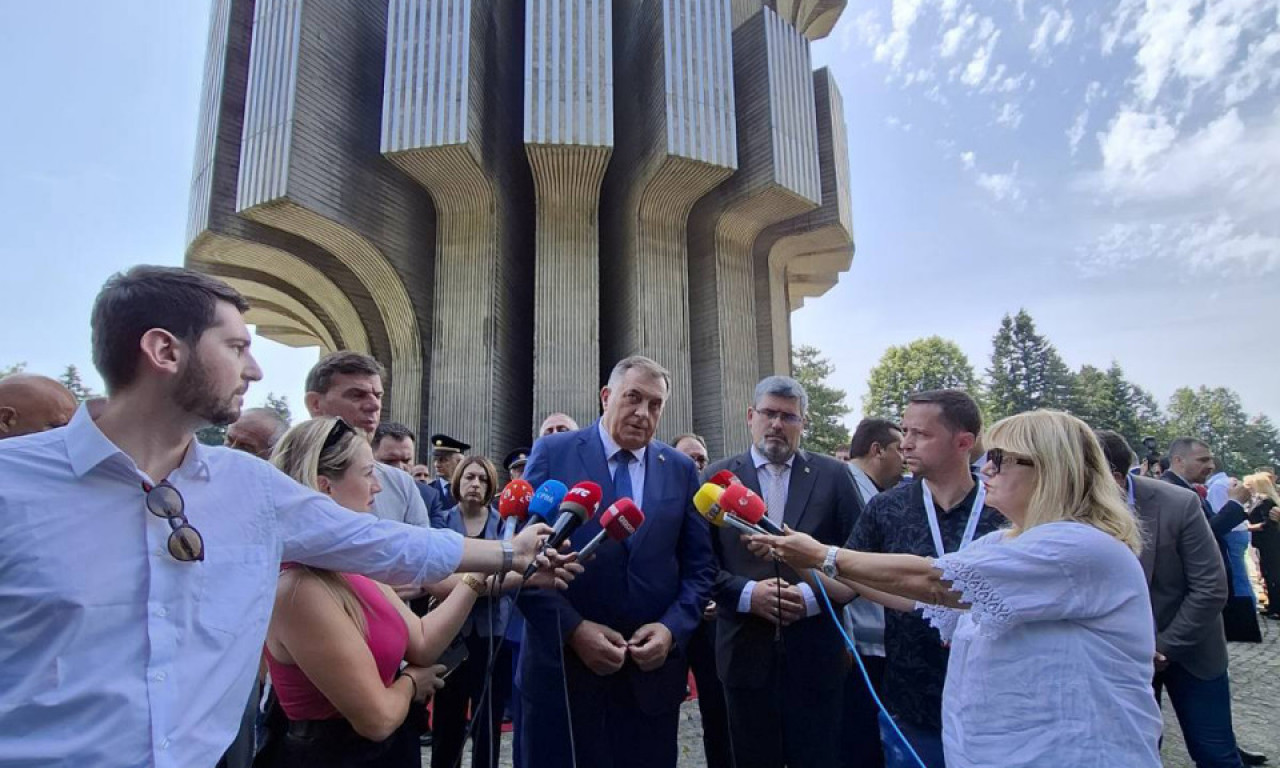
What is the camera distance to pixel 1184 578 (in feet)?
11.6

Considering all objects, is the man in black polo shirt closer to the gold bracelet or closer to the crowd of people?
the crowd of people

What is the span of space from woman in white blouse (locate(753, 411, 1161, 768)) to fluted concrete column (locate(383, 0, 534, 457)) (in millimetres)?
12038

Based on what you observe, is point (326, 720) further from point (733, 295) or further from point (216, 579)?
point (733, 295)

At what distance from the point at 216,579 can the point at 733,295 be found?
1506cm

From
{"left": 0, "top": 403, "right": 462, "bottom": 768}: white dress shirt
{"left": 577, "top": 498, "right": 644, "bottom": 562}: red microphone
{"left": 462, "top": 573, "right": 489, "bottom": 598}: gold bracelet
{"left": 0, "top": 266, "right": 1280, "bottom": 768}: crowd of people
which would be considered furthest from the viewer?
{"left": 577, "top": 498, "right": 644, "bottom": 562}: red microphone

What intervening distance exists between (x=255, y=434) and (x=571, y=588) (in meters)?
1.93

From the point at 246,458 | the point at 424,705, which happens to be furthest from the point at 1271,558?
the point at 246,458

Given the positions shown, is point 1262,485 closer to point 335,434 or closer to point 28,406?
point 335,434

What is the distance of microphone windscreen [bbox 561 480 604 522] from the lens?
2.38m

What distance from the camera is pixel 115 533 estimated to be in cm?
131

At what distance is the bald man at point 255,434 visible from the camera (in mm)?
3453

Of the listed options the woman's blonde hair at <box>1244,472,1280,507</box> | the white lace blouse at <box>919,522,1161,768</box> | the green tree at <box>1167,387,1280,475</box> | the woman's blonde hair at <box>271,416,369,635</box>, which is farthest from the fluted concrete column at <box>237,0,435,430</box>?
the green tree at <box>1167,387,1280,475</box>

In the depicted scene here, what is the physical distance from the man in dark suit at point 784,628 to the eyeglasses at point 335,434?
185 cm

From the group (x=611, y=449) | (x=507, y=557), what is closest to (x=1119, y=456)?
(x=611, y=449)
